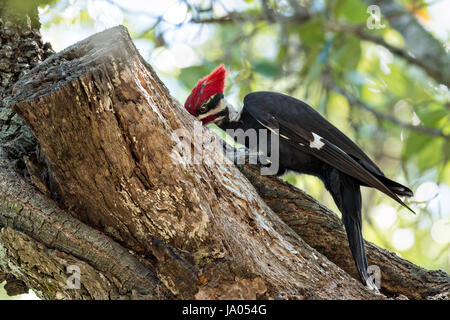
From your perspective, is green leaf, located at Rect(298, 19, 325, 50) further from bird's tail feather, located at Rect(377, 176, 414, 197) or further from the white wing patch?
bird's tail feather, located at Rect(377, 176, 414, 197)

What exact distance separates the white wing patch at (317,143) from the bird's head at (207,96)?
737 millimetres

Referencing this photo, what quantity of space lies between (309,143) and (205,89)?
2.56 feet

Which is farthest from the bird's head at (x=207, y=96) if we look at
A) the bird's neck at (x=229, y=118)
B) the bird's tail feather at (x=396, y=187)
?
the bird's tail feather at (x=396, y=187)

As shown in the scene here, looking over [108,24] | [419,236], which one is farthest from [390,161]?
[108,24]

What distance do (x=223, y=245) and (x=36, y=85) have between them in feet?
2.78

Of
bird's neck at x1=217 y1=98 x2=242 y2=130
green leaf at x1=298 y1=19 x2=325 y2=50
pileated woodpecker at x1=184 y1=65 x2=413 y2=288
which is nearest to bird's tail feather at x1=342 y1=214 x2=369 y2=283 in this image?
pileated woodpecker at x1=184 y1=65 x2=413 y2=288

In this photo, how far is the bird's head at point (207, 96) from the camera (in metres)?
3.25

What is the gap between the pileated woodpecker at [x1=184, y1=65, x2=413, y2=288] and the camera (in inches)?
108

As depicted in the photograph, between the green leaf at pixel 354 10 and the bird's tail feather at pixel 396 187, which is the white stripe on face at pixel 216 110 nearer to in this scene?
the bird's tail feather at pixel 396 187

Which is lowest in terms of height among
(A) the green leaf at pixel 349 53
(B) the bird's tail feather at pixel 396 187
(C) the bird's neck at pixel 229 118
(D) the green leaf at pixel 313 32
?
(B) the bird's tail feather at pixel 396 187

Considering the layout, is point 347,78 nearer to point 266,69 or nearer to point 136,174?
point 266,69

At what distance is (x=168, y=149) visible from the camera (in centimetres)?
173

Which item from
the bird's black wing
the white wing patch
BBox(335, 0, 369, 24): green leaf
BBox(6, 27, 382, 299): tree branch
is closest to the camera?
BBox(6, 27, 382, 299): tree branch
